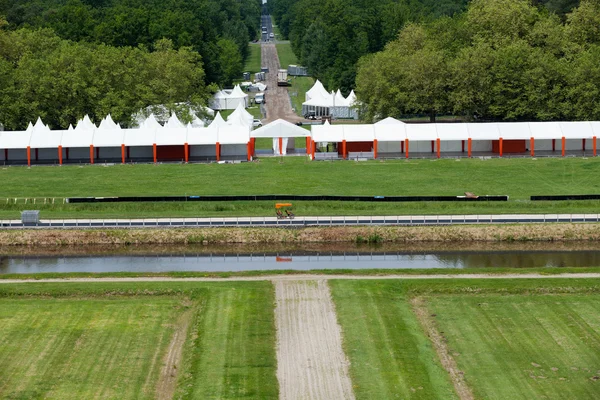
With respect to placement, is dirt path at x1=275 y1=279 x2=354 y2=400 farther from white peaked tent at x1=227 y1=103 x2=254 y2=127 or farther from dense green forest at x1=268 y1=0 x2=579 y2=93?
dense green forest at x1=268 y1=0 x2=579 y2=93

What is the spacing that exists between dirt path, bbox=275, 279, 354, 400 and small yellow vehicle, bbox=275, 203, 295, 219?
1487 cm

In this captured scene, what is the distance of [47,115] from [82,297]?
57.4 metres

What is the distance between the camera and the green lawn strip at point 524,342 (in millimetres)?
43844

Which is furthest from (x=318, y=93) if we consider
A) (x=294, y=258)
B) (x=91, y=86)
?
(x=294, y=258)

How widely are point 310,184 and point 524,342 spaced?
38.1 metres

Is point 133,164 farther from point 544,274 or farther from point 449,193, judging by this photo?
point 544,274

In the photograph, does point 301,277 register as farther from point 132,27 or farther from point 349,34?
point 349,34

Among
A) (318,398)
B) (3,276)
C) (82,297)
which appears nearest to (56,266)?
(3,276)

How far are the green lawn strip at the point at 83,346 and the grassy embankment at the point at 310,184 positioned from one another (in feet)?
A: 70.4

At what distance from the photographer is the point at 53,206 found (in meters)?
78.1

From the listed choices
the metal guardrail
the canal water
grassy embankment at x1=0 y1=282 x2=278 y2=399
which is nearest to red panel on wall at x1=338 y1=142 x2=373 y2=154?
the metal guardrail

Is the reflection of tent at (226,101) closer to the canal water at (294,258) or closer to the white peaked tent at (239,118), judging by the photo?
the white peaked tent at (239,118)

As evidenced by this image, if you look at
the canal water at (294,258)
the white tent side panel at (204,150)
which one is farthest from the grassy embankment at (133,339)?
the white tent side panel at (204,150)

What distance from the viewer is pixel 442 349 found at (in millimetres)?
48250
